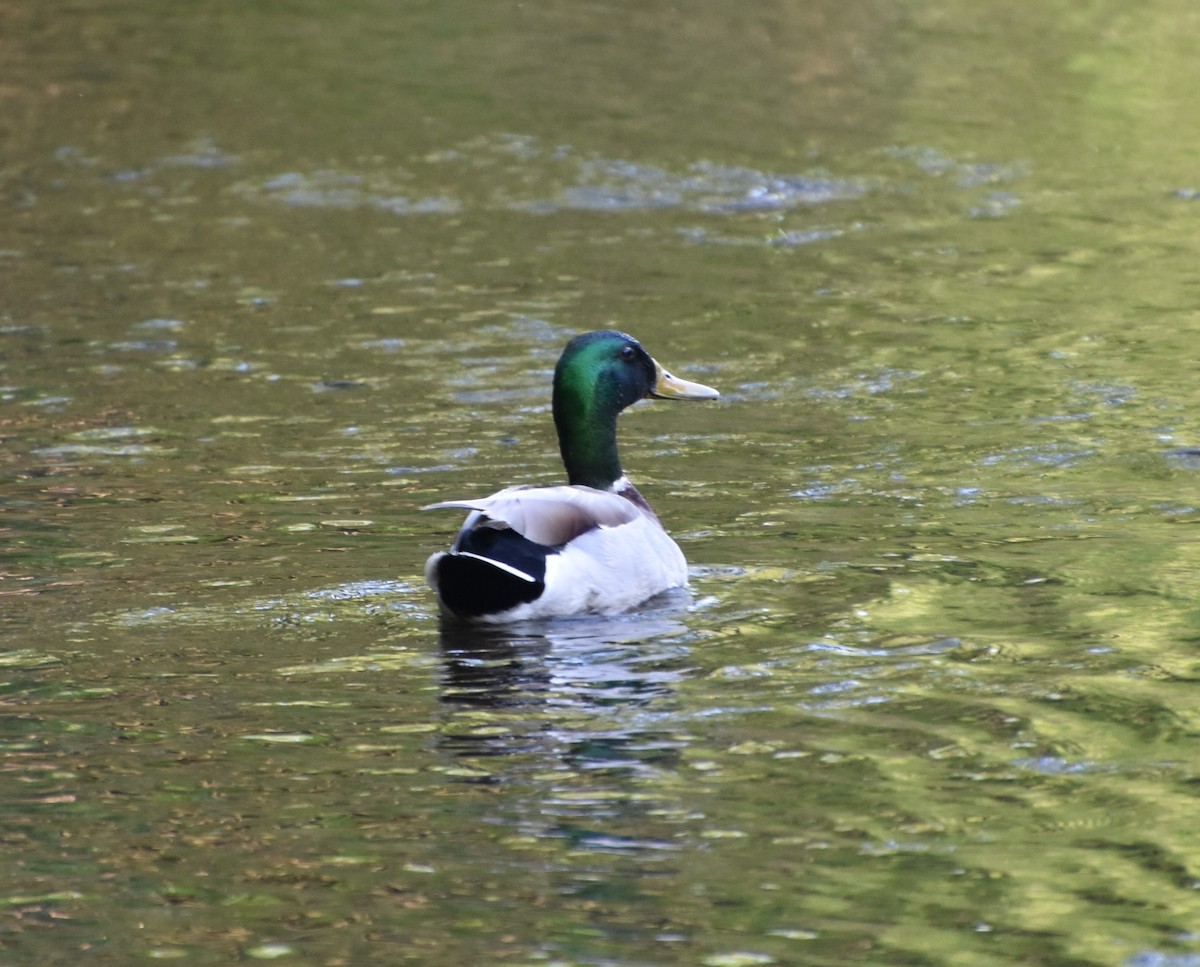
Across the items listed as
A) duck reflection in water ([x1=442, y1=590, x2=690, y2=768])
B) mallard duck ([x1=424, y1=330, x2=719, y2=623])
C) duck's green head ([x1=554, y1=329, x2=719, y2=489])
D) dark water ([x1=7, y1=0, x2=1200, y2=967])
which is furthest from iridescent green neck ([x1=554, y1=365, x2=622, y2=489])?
duck reflection in water ([x1=442, y1=590, x2=690, y2=768])

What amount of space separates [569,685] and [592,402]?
2.14 meters

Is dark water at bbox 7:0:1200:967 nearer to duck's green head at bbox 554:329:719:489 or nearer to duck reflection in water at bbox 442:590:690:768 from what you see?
duck reflection in water at bbox 442:590:690:768

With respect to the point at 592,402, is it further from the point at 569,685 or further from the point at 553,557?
the point at 569,685

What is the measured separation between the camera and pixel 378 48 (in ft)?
76.7

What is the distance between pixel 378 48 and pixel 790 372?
11.8 m

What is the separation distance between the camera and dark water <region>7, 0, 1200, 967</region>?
5.61 m

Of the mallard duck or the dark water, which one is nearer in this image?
the dark water

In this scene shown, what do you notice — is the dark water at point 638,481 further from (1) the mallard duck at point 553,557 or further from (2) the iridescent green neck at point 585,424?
(2) the iridescent green neck at point 585,424

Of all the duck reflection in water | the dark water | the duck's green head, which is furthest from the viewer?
the duck's green head

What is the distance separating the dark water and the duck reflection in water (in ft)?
0.10

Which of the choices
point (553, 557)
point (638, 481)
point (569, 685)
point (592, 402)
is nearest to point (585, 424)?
point (592, 402)

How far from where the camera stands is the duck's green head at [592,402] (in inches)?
361

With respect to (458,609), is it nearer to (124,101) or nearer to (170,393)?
(170,393)

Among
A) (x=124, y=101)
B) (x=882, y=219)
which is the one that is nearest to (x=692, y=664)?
(x=882, y=219)
